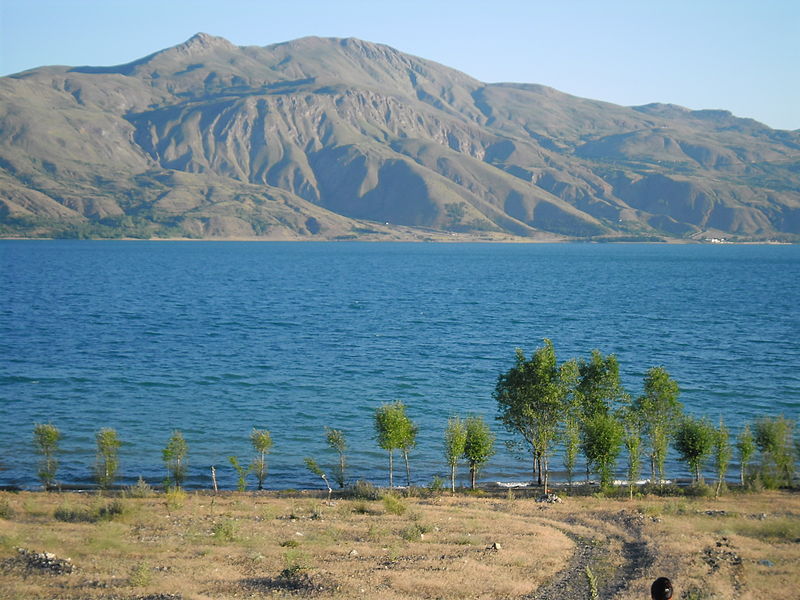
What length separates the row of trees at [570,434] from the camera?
4744cm

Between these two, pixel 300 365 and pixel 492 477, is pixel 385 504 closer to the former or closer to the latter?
pixel 492 477

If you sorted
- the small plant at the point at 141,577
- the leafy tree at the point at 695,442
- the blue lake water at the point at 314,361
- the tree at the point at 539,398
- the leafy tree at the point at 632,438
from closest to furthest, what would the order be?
the small plant at the point at 141,577 → the leafy tree at the point at 632,438 → the leafy tree at the point at 695,442 → the tree at the point at 539,398 → the blue lake water at the point at 314,361

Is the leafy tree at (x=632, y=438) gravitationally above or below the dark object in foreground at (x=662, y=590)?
below

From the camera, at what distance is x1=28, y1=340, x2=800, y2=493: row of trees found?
47.4m

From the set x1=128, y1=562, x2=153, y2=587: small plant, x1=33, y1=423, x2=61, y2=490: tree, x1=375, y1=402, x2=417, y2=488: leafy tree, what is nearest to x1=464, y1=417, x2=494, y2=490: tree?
x1=375, y1=402, x2=417, y2=488: leafy tree

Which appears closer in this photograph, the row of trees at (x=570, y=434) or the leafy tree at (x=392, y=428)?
the row of trees at (x=570, y=434)

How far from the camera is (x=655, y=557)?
31.4 metres

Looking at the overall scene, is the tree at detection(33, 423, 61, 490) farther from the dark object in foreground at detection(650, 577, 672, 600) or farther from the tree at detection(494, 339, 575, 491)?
the dark object in foreground at detection(650, 577, 672, 600)

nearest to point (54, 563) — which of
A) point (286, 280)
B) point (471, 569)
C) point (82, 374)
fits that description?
point (471, 569)

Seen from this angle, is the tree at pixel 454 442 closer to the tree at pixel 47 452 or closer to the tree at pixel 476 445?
the tree at pixel 476 445

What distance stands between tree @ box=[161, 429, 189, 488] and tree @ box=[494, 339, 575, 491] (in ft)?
69.9

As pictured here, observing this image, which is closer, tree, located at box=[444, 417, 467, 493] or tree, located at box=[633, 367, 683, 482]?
tree, located at box=[444, 417, 467, 493]

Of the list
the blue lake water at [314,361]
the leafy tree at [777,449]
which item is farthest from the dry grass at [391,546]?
the blue lake water at [314,361]

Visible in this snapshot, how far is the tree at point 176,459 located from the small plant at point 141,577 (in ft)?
67.9
